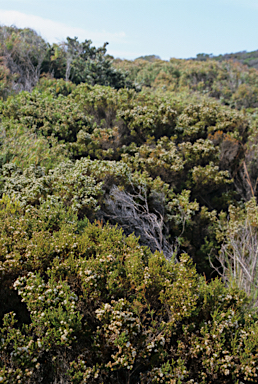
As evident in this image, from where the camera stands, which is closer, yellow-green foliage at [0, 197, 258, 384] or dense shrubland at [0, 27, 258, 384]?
yellow-green foliage at [0, 197, 258, 384]

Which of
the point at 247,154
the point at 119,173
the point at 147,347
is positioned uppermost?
the point at 247,154

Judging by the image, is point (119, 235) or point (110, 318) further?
point (119, 235)

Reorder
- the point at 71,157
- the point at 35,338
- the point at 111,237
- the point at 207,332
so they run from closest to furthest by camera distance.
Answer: the point at 35,338 → the point at 207,332 → the point at 111,237 → the point at 71,157

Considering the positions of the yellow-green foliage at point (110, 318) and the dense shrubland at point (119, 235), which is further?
the dense shrubland at point (119, 235)

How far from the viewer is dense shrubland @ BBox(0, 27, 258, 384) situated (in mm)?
3043

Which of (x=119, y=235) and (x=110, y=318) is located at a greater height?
(x=119, y=235)

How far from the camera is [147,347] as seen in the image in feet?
10.2

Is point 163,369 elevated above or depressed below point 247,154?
below

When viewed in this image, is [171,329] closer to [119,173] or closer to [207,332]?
[207,332]

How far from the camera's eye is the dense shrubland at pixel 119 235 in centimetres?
304

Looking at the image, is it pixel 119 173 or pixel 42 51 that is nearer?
pixel 119 173

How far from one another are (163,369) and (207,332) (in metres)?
0.72

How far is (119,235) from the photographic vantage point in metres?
4.18

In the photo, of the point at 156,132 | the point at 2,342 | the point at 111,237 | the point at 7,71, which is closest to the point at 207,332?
the point at 111,237
